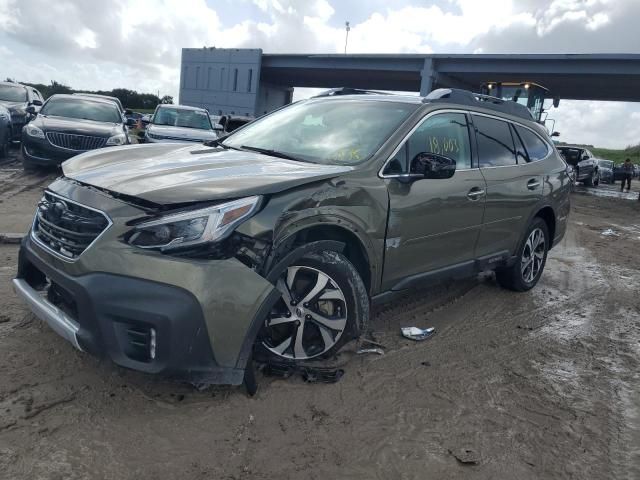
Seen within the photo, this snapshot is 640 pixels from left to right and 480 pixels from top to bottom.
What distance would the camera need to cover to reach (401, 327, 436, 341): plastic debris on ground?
13.8 feet

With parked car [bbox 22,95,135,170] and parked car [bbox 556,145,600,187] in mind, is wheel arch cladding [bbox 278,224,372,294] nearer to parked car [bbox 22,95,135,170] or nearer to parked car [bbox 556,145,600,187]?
parked car [bbox 22,95,135,170]

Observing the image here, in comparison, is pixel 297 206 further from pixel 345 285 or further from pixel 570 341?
pixel 570 341

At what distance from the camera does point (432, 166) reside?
366 cm

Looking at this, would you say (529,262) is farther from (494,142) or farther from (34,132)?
(34,132)

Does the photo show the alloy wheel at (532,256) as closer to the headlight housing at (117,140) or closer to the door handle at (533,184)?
the door handle at (533,184)

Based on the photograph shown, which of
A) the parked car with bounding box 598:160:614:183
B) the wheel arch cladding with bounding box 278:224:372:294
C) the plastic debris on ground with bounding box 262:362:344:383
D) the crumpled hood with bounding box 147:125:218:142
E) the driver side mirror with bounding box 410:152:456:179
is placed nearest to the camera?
the wheel arch cladding with bounding box 278:224:372:294

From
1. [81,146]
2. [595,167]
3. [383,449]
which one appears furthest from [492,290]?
[595,167]

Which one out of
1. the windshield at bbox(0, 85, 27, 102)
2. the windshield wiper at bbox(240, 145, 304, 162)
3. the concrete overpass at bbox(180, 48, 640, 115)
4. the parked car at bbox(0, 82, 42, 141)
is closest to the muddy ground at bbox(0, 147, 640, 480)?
the windshield wiper at bbox(240, 145, 304, 162)

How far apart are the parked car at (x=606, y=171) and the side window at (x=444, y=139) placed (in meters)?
27.0

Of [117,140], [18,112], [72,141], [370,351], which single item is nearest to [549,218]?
[370,351]

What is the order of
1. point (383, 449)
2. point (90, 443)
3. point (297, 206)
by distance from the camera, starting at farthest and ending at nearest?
point (297, 206)
point (383, 449)
point (90, 443)

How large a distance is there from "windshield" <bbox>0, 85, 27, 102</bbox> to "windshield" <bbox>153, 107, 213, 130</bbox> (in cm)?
442

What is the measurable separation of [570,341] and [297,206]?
290 centimetres

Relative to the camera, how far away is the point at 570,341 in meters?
4.53
